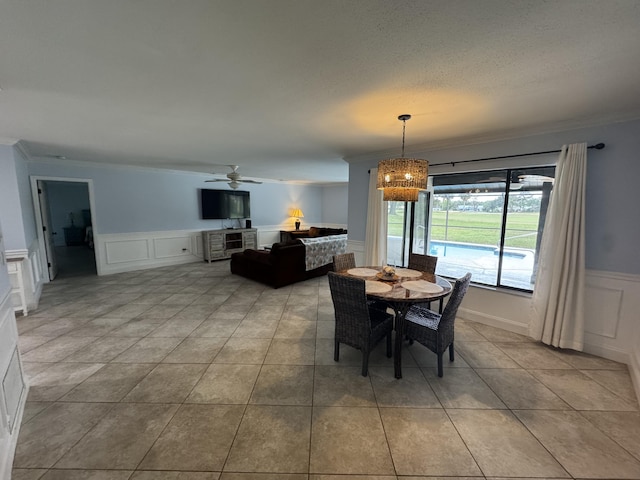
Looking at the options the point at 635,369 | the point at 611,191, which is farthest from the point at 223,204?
the point at 635,369

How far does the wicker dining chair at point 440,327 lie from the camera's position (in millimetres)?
2168

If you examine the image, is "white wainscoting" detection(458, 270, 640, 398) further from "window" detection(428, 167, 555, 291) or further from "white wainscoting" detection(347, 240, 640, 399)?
"window" detection(428, 167, 555, 291)

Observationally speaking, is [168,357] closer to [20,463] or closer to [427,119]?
[20,463]

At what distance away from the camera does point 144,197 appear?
600 cm

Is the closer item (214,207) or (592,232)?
(592,232)

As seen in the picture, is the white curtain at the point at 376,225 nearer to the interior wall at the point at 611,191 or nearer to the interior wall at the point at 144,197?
the interior wall at the point at 611,191

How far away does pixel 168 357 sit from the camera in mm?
2537

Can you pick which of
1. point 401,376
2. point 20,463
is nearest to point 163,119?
point 20,463

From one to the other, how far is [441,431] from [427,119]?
104 inches

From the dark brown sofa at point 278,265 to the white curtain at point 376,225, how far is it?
55.1 inches

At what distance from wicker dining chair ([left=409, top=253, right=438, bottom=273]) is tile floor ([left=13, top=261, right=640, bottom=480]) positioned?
87cm

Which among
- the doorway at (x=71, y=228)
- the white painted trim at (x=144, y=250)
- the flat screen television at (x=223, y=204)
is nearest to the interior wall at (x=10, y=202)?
the white painted trim at (x=144, y=250)

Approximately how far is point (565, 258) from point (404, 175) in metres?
1.94

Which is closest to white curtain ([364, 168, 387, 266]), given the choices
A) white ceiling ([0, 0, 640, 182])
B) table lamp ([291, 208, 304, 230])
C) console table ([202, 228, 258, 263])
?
white ceiling ([0, 0, 640, 182])
